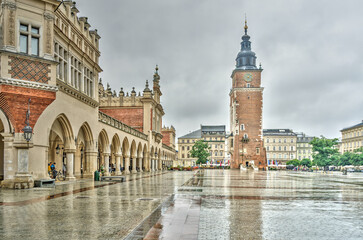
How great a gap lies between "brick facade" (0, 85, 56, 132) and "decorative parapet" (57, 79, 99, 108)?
11.9ft

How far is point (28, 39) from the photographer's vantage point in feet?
66.5

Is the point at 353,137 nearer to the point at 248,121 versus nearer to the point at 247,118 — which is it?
the point at 248,121

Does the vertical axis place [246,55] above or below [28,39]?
above

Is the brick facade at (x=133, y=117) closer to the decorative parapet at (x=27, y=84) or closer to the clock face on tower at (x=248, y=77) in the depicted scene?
the decorative parapet at (x=27, y=84)

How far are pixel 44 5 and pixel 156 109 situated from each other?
46840mm

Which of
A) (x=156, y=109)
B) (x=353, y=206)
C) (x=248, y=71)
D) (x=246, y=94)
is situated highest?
(x=248, y=71)

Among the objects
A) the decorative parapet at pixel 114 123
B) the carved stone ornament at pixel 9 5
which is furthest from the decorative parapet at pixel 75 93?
the carved stone ornament at pixel 9 5

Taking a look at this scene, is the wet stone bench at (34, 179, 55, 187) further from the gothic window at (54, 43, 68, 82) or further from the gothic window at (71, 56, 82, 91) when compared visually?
the gothic window at (71, 56, 82, 91)

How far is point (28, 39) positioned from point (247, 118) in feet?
275

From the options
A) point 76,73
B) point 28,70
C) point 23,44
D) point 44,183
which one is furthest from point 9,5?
point 44,183

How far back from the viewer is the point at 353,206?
12.7 metres

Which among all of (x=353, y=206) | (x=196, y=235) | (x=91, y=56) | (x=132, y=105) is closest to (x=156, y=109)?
(x=132, y=105)

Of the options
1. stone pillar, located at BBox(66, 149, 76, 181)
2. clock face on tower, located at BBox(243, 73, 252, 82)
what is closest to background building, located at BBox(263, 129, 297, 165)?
clock face on tower, located at BBox(243, 73, 252, 82)

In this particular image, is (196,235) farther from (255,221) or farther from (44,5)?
(44,5)
